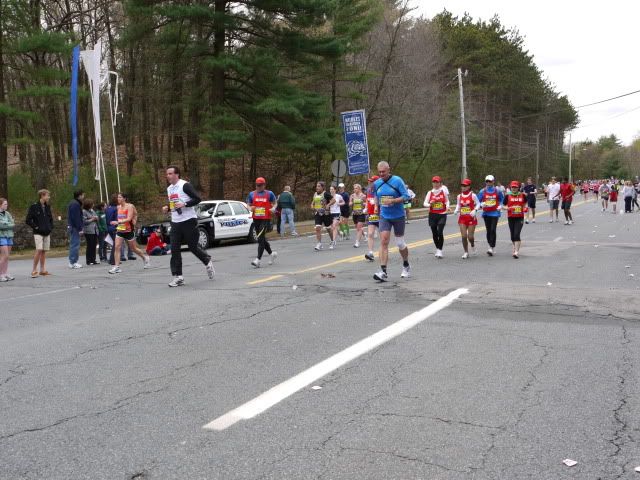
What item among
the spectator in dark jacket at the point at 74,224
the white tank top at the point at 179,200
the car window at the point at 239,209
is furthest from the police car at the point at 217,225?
the white tank top at the point at 179,200

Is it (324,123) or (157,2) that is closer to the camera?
(157,2)

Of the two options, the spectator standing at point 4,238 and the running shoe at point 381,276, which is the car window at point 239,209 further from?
the running shoe at point 381,276

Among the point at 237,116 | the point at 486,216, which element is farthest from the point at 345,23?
the point at 486,216

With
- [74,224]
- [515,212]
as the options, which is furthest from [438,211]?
[74,224]

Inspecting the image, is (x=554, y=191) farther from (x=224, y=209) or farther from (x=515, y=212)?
(x=224, y=209)

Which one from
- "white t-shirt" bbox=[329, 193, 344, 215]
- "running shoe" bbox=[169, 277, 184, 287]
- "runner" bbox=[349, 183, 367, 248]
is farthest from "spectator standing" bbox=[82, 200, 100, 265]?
"runner" bbox=[349, 183, 367, 248]

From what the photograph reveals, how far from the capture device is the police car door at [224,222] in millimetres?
20797

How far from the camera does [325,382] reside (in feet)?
16.7

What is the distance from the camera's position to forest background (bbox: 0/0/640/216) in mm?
25469

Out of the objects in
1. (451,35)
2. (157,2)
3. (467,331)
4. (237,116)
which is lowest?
(467,331)

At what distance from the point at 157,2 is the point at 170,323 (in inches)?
839

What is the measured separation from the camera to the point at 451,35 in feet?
190

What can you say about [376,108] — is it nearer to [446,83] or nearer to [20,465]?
[446,83]

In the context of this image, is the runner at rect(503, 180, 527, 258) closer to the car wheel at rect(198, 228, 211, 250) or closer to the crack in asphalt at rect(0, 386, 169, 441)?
the car wheel at rect(198, 228, 211, 250)
